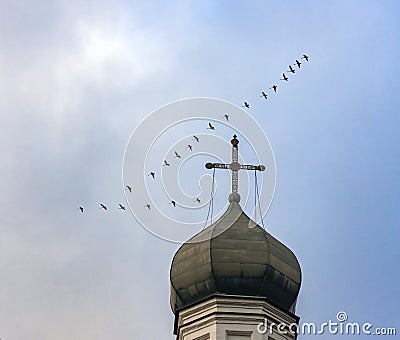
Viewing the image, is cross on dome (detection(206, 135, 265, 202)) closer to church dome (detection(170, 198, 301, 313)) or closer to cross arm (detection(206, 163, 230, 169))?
cross arm (detection(206, 163, 230, 169))

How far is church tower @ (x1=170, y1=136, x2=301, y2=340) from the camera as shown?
3084 centimetres

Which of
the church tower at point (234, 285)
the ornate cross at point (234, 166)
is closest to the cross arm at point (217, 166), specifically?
the ornate cross at point (234, 166)

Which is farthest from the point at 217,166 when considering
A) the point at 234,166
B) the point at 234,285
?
the point at 234,285

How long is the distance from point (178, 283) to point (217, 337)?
2182 mm

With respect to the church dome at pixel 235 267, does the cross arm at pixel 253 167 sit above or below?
above

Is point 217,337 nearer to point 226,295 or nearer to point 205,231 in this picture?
point 226,295

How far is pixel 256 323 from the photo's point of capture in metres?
30.7

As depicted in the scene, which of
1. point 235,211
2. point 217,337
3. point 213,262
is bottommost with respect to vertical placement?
point 217,337

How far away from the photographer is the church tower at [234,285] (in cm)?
3084

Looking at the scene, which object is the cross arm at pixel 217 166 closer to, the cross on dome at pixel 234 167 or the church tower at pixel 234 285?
the cross on dome at pixel 234 167

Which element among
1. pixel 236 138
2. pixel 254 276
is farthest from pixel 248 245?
pixel 236 138

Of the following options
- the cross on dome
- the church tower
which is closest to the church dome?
the church tower

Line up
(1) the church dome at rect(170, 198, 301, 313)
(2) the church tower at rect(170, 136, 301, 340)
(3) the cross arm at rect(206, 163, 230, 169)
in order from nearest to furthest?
(2) the church tower at rect(170, 136, 301, 340) < (1) the church dome at rect(170, 198, 301, 313) < (3) the cross arm at rect(206, 163, 230, 169)

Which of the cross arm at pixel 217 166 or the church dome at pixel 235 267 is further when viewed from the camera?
the cross arm at pixel 217 166
